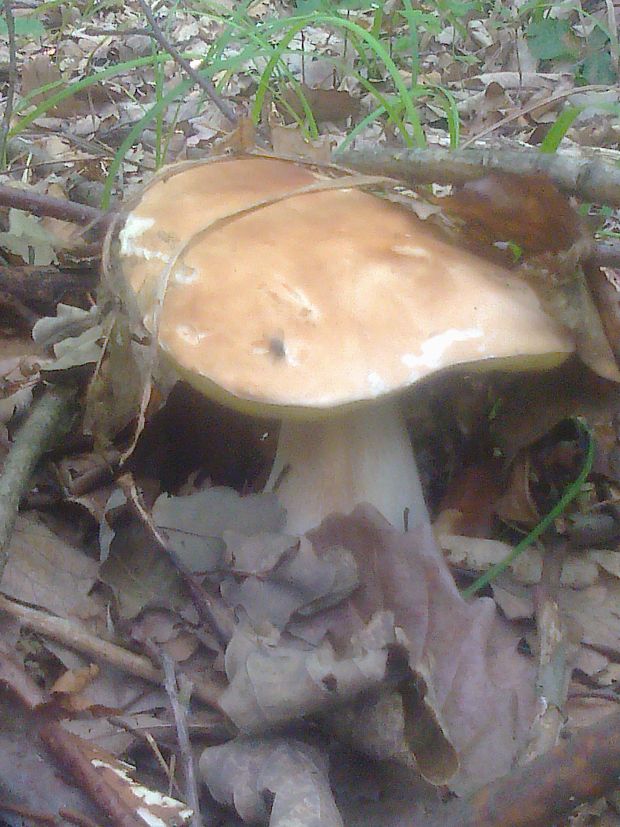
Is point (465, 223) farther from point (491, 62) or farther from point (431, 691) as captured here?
point (491, 62)

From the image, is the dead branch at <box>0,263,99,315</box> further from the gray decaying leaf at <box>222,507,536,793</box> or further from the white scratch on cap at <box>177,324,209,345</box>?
the gray decaying leaf at <box>222,507,536,793</box>

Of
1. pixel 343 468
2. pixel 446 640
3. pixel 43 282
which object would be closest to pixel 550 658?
pixel 446 640

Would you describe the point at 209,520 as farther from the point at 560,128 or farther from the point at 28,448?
the point at 560,128

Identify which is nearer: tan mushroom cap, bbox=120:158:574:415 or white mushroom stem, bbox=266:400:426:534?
tan mushroom cap, bbox=120:158:574:415

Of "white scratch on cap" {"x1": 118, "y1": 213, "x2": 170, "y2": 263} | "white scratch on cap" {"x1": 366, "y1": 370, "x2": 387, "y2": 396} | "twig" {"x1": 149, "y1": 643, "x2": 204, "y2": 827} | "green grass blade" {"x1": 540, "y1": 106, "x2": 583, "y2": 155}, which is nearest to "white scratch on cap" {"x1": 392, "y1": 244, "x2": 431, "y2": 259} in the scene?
"white scratch on cap" {"x1": 366, "y1": 370, "x2": 387, "y2": 396}

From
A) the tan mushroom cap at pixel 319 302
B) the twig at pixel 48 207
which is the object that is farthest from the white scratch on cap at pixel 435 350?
the twig at pixel 48 207
